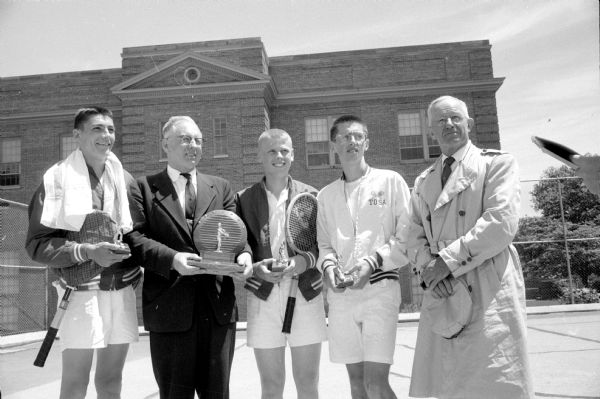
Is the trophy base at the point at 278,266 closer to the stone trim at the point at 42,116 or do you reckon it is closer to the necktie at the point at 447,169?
the necktie at the point at 447,169

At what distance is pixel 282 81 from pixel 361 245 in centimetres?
2133

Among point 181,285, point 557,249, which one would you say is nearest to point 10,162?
point 557,249

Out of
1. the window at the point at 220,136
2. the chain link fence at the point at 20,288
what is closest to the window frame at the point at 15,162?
the chain link fence at the point at 20,288

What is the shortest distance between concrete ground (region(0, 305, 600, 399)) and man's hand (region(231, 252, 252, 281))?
2923mm

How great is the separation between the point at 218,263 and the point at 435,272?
1419mm

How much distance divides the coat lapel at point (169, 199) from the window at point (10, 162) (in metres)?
23.8

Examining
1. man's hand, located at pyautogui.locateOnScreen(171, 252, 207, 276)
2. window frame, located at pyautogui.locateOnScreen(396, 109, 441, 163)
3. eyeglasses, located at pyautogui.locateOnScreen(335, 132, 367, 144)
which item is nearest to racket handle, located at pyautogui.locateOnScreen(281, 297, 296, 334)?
man's hand, located at pyautogui.locateOnScreen(171, 252, 207, 276)

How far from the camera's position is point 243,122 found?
884 inches

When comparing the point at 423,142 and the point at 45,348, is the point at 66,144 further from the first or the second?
the point at 45,348

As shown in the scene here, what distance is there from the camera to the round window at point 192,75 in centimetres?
2280

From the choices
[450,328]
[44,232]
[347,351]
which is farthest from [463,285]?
[44,232]

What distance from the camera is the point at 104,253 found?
11.3 feet

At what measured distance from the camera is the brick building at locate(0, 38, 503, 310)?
890 inches

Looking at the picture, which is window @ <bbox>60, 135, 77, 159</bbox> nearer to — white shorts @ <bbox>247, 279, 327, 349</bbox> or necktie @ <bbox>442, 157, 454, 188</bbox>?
white shorts @ <bbox>247, 279, 327, 349</bbox>
